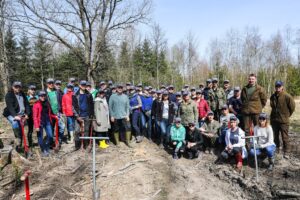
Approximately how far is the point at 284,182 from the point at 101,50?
13.0 metres

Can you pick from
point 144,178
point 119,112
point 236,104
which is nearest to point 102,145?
point 119,112

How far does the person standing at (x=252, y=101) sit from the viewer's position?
8.21m

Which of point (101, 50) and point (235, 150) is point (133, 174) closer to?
point (235, 150)

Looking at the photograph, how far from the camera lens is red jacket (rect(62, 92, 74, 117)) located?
8.89m

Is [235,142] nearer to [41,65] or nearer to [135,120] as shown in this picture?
[135,120]

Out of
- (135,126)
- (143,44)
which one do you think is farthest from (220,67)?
(135,126)

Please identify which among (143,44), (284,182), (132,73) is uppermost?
(143,44)

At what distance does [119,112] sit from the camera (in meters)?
9.19

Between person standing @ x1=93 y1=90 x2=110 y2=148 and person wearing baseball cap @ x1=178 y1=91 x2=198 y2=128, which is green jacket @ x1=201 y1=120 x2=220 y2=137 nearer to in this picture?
person wearing baseball cap @ x1=178 y1=91 x2=198 y2=128

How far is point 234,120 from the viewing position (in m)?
7.88

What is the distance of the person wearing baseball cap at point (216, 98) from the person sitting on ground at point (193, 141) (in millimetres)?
1208

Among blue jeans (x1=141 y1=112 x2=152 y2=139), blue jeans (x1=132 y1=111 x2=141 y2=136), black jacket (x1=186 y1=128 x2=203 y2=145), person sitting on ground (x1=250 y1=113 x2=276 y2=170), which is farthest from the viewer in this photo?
blue jeans (x1=141 y1=112 x2=152 y2=139)

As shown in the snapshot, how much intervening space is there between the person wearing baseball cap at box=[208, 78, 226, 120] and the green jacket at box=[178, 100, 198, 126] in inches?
37.9

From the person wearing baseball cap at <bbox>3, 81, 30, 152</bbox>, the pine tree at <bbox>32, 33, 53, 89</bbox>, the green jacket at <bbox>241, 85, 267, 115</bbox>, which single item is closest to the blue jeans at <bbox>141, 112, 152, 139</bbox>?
the green jacket at <bbox>241, 85, 267, 115</bbox>
